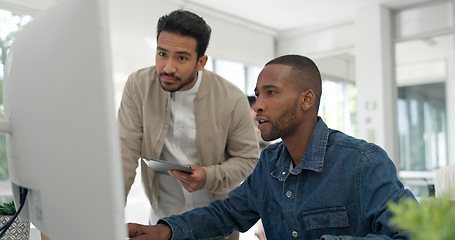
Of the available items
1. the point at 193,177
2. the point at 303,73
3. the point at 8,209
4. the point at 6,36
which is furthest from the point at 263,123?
the point at 6,36

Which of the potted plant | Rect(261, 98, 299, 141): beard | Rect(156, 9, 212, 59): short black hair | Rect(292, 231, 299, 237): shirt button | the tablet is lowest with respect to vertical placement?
Rect(292, 231, 299, 237): shirt button

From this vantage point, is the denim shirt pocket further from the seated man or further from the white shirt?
the white shirt

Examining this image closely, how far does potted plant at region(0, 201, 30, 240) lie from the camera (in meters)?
0.97

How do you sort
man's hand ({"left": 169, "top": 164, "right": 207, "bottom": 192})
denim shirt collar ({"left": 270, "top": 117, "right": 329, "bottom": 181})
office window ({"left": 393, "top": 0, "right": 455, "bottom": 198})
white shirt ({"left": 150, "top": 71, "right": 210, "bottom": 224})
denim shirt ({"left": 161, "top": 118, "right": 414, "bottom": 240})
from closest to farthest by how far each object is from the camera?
denim shirt ({"left": 161, "top": 118, "right": 414, "bottom": 240}) → denim shirt collar ({"left": 270, "top": 117, "right": 329, "bottom": 181}) → man's hand ({"left": 169, "top": 164, "right": 207, "bottom": 192}) → white shirt ({"left": 150, "top": 71, "right": 210, "bottom": 224}) → office window ({"left": 393, "top": 0, "right": 455, "bottom": 198})

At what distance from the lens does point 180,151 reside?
1617 millimetres

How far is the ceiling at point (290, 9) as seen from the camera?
542 cm

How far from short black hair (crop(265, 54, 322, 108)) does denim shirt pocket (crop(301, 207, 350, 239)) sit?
0.33m

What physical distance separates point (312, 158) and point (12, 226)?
28.8 inches

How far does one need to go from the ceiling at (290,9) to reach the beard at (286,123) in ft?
14.0

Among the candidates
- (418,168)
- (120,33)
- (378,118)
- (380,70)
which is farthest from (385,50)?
(120,33)

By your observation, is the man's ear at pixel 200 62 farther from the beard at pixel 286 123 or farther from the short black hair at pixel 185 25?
the beard at pixel 286 123

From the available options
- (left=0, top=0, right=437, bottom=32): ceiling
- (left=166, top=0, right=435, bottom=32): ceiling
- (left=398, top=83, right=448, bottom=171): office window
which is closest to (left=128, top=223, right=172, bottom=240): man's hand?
(left=0, top=0, right=437, bottom=32): ceiling

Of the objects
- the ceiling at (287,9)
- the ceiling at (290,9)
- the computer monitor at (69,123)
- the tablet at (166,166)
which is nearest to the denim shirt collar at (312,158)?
the tablet at (166,166)

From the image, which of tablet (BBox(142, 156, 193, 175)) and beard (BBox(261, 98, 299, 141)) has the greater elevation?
beard (BBox(261, 98, 299, 141))
